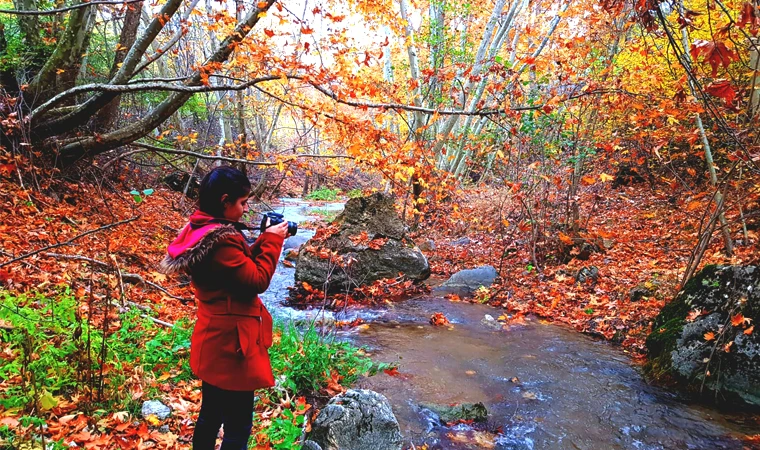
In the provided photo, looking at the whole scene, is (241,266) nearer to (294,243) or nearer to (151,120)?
(151,120)

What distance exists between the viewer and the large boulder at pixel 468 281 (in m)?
8.66

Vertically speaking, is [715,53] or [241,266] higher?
[715,53]

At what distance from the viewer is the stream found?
3.85 meters

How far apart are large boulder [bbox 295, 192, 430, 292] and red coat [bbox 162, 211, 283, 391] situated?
5.89m

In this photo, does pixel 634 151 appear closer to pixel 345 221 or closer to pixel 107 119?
pixel 345 221

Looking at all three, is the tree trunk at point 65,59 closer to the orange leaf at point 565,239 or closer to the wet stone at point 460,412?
the wet stone at point 460,412

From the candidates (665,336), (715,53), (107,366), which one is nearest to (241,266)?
(107,366)

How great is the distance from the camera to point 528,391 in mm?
4730

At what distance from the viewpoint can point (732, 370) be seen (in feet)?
14.3

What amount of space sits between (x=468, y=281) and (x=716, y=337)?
4.73 m

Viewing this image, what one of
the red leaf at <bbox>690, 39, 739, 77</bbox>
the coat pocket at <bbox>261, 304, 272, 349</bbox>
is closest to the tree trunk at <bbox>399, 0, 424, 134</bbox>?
the red leaf at <bbox>690, 39, 739, 77</bbox>

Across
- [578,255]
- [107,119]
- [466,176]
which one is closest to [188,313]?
[107,119]

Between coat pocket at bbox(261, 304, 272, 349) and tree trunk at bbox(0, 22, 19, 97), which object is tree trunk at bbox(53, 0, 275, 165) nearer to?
tree trunk at bbox(0, 22, 19, 97)

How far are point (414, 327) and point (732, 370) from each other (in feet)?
13.0
